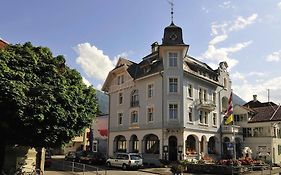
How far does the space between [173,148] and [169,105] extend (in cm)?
545

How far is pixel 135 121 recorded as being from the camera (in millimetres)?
43969

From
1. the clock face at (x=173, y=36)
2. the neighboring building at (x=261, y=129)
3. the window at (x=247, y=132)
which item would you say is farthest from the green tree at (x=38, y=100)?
the window at (x=247, y=132)

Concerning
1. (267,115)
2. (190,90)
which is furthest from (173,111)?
(267,115)

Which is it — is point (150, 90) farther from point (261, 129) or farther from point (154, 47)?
point (261, 129)

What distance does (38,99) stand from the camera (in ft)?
55.0

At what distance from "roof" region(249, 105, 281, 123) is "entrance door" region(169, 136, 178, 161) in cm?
1514

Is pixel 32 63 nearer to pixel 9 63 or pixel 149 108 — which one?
pixel 9 63

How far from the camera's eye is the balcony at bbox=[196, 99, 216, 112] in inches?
1634

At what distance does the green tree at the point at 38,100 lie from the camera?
16062mm

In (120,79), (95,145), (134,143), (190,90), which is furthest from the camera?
(95,145)

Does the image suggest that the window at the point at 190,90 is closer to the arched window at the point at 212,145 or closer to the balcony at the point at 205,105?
the balcony at the point at 205,105

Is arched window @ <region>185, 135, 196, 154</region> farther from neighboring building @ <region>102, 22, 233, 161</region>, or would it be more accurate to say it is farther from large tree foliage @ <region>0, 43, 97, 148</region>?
large tree foliage @ <region>0, 43, 97, 148</region>

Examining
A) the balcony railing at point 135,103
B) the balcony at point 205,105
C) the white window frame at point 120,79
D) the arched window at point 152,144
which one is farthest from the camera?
the white window frame at point 120,79

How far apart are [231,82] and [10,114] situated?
40.4m
